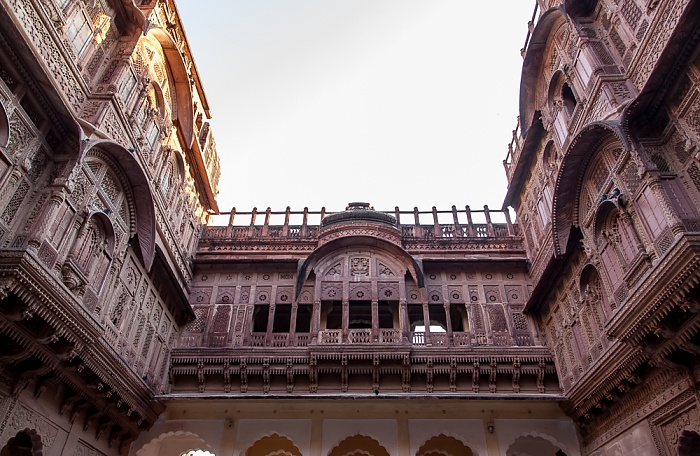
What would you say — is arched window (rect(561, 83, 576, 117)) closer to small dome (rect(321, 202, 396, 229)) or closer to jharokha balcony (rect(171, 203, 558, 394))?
jharokha balcony (rect(171, 203, 558, 394))

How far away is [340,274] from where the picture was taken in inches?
546

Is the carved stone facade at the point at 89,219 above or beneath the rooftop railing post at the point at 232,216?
beneath

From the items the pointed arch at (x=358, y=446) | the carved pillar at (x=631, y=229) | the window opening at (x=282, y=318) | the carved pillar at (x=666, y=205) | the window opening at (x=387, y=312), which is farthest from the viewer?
the window opening at (x=282, y=318)

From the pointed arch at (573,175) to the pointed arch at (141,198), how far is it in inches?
340

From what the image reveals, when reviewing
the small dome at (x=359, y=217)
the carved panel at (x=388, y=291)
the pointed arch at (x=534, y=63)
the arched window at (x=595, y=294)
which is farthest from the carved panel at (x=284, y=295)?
the pointed arch at (x=534, y=63)

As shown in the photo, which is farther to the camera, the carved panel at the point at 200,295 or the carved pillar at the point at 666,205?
the carved panel at the point at 200,295

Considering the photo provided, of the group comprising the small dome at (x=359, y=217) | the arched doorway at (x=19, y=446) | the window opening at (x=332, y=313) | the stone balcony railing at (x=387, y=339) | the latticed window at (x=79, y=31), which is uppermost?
the small dome at (x=359, y=217)

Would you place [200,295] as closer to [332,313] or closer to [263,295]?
[263,295]

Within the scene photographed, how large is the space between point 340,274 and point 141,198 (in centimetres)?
587

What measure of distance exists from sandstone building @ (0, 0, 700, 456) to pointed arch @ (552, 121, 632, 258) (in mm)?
48

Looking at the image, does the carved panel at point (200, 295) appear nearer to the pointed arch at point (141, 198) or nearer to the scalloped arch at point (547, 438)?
the pointed arch at point (141, 198)

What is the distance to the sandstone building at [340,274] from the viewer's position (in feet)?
A: 24.1

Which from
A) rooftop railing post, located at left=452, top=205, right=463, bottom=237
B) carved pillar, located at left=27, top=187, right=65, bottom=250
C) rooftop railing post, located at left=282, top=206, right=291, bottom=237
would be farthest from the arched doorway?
rooftop railing post, located at left=452, top=205, right=463, bottom=237

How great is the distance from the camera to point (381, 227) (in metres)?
14.4
